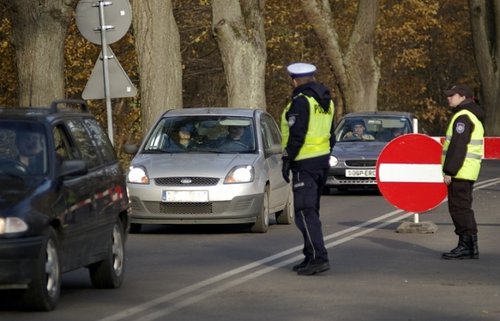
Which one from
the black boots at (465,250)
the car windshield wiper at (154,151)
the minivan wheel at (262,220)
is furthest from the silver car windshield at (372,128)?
the black boots at (465,250)

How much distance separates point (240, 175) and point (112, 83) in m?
3.46

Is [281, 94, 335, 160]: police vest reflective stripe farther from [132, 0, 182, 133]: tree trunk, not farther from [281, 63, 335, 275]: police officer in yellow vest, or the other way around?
[132, 0, 182, 133]: tree trunk

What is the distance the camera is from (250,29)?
3178cm

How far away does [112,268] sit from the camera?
12945mm

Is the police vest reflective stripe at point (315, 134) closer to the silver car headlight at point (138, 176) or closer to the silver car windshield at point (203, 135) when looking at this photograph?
the silver car headlight at point (138, 176)

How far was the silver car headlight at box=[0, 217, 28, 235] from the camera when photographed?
10836mm

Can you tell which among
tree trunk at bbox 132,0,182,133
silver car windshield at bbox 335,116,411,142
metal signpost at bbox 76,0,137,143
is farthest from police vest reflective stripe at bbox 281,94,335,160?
silver car windshield at bbox 335,116,411,142

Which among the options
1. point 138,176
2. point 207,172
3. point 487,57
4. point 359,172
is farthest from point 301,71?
point 487,57

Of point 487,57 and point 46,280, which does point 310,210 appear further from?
point 487,57

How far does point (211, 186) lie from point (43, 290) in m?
7.51

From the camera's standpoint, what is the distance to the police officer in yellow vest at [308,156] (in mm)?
14188

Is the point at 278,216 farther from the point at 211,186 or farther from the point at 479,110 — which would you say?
the point at 479,110

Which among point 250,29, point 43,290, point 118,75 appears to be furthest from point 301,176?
point 250,29

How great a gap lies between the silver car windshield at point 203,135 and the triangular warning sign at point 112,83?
1320mm
